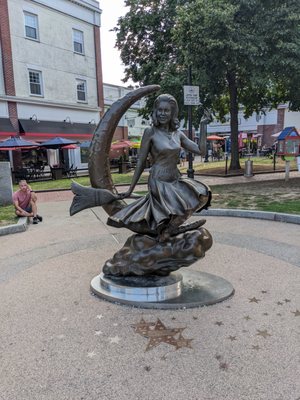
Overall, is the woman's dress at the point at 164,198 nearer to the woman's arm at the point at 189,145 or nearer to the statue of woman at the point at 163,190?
the statue of woman at the point at 163,190

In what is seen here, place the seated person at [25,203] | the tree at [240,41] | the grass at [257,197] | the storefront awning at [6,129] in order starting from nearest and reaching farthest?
the seated person at [25,203], the grass at [257,197], the tree at [240,41], the storefront awning at [6,129]

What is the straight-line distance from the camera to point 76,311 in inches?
151

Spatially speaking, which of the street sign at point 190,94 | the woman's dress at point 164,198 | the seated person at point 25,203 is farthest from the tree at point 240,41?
the woman's dress at point 164,198

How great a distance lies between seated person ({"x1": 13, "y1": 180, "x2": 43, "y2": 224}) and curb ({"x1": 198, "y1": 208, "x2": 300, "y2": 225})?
429 cm

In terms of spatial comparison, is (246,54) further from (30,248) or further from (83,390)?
(83,390)

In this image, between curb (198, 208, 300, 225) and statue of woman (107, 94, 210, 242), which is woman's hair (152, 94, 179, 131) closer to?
statue of woman (107, 94, 210, 242)

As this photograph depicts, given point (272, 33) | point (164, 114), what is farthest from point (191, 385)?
point (272, 33)

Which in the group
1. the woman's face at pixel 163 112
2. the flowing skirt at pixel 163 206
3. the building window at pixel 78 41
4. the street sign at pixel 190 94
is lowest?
the flowing skirt at pixel 163 206

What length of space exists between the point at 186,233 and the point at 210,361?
1.60 meters

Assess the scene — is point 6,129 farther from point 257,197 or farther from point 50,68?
point 257,197

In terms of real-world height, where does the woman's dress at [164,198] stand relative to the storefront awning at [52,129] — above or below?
below

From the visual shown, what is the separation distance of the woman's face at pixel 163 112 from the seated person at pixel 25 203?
563 cm

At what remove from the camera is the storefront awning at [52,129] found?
21734 millimetres

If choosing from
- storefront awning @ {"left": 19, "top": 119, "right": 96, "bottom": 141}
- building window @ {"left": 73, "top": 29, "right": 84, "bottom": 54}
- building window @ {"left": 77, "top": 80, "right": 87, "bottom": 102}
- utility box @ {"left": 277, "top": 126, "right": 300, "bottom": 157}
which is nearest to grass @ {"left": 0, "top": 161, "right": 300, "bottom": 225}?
utility box @ {"left": 277, "top": 126, "right": 300, "bottom": 157}
